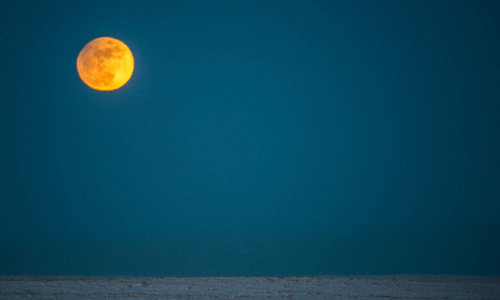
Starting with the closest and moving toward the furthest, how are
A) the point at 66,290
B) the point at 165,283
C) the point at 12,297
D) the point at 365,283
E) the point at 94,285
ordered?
the point at 12,297 → the point at 66,290 → the point at 94,285 → the point at 165,283 → the point at 365,283

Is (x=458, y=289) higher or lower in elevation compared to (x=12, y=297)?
higher

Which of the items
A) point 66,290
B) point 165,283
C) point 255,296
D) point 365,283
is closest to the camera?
point 255,296

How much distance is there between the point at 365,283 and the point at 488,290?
8.15m

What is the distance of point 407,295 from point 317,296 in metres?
5.75

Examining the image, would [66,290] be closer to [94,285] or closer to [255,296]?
[94,285]

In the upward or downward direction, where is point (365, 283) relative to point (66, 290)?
upward

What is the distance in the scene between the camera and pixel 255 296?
23250 millimetres

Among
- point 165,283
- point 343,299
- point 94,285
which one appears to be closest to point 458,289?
point 343,299

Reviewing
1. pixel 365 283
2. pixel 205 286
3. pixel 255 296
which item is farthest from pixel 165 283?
pixel 365 283

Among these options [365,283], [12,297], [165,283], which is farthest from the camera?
[365,283]

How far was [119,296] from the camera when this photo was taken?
73.3 ft

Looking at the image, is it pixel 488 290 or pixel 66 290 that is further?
pixel 488 290

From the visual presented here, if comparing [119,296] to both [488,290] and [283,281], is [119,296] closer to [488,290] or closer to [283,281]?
[283,281]

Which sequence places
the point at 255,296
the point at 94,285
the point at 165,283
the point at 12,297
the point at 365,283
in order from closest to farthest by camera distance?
the point at 12,297
the point at 255,296
the point at 94,285
the point at 165,283
the point at 365,283
